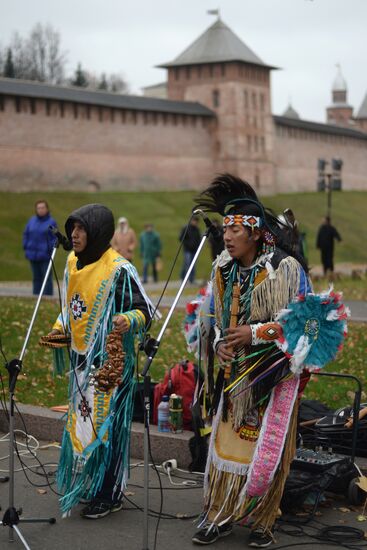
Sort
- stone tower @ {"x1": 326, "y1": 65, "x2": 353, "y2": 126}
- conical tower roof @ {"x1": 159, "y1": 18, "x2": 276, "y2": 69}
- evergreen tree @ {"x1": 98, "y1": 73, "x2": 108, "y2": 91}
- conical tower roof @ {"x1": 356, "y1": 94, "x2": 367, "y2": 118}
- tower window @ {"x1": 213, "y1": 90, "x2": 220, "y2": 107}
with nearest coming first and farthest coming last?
1. tower window @ {"x1": 213, "y1": 90, "x2": 220, "y2": 107}
2. conical tower roof @ {"x1": 159, "y1": 18, "x2": 276, "y2": 69}
3. evergreen tree @ {"x1": 98, "y1": 73, "x2": 108, "y2": 91}
4. conical tower roof @ {"x1": 356, "y1": 94, "x2": 367, "y2": 118}
5. stone tower @ {"x1": 326, "y1": 65, "x2": 353, "y2": 126}

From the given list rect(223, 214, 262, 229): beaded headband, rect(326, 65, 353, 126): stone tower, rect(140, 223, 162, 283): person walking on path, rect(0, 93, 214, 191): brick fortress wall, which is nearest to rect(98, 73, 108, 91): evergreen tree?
rect(0, 93, 214, 191): brick fortress wall

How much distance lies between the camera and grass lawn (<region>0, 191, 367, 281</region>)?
128ft

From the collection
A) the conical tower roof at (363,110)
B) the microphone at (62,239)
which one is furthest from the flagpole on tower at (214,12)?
the microphone at (62,239)

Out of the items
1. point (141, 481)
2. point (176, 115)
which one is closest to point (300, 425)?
point (141, 481)

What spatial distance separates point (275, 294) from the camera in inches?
225

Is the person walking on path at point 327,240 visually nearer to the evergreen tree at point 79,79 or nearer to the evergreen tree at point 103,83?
the evergreen tree at point 79,79

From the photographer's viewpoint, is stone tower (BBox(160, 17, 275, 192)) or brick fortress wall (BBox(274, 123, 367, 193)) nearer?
stone tower (BBox(160, 17, 275, 192))

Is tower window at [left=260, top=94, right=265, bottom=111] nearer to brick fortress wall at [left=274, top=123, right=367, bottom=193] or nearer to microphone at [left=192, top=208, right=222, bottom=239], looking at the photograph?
brick fortress wall at [left=274, top=123, right=367, bottom=193]

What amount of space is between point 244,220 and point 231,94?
6436cm

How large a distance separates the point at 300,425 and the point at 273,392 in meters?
1.39

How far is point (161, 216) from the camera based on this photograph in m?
52.4

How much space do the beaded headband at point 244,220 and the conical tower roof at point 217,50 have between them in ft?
217

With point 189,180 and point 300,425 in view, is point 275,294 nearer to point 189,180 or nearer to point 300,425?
point 300,425

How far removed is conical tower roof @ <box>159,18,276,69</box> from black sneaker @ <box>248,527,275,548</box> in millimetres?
66599
